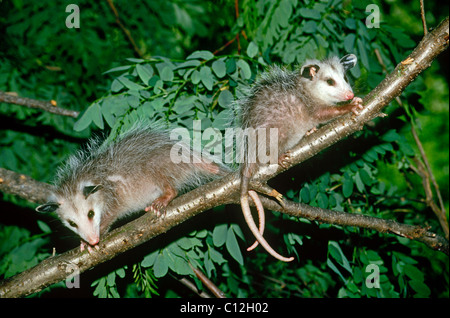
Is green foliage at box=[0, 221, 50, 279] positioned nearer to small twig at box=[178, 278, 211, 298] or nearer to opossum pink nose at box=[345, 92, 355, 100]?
small twig at box=[178, 278, 211, 298]

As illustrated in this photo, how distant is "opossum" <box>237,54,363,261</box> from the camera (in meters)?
2.00

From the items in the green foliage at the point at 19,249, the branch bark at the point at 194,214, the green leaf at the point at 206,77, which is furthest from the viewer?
the green foliage at the point at 19,249

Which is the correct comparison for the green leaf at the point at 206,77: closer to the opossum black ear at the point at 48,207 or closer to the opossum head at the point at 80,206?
the opossum head at the point at 80,206

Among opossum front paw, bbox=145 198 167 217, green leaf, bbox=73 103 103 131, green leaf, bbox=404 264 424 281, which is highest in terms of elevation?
green leaf, bbox=73 103 103 131

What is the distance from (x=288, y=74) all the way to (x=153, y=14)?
1606 millimetres

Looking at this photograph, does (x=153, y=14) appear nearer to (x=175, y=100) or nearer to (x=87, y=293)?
(x=175, y=100)

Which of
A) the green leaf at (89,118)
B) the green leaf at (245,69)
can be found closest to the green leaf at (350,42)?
the green leaf at (245,69)

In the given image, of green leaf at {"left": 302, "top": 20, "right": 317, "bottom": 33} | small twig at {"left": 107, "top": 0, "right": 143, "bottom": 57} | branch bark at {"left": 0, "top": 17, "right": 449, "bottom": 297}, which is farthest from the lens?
small twig at {"left": 107, "top": 0, "right": 143, "bottom": 57}

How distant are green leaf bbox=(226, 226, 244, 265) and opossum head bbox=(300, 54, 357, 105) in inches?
37.9

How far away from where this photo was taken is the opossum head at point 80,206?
203 centimetres

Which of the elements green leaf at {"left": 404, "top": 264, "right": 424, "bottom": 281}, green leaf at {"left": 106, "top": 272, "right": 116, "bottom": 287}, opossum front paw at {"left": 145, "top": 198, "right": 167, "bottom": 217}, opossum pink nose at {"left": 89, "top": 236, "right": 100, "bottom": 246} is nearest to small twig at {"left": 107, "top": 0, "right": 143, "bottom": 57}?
opossum front paw at {"left": 145, "top": 198, "right": 167, "bottom": 217}

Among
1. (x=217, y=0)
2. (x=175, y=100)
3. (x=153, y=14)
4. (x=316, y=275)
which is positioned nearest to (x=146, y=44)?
(x=153, y=14)

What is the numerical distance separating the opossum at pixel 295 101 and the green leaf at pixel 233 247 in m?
0.46

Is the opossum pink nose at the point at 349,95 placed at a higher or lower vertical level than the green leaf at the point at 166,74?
lower
